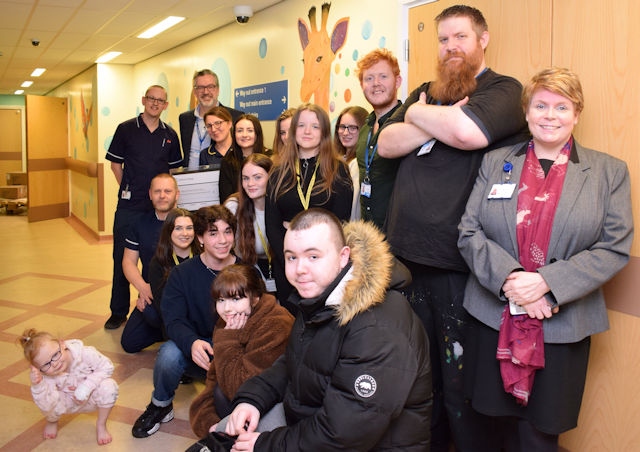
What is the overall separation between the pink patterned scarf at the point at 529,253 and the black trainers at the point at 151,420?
1751 mm

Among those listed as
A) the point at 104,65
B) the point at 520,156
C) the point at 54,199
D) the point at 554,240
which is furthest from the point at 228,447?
the point at 54,199

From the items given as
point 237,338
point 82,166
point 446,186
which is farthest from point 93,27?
point 446,186

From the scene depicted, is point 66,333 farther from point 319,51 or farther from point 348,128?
point 319,51

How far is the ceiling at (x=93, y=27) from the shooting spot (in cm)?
539

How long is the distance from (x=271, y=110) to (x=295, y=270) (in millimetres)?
4025

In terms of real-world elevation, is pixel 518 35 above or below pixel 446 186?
above

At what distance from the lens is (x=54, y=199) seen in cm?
1145

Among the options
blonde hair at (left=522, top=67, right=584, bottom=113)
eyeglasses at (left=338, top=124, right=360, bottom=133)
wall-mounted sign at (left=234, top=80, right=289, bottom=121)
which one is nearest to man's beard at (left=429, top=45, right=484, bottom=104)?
blonde hair at (left=522, top=67, right=584, bottom=113)

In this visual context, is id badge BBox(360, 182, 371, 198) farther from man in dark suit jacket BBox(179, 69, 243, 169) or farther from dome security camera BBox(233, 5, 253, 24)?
dome security camera BBox(233, 5, 253, 24)

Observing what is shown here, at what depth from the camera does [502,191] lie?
194cm

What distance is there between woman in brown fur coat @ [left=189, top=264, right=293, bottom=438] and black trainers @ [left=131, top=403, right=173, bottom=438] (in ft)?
1.44

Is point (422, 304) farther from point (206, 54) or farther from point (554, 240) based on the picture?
point (206, 54)

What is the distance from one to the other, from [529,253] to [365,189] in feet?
3.08

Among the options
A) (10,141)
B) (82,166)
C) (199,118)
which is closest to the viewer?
(199,118)
